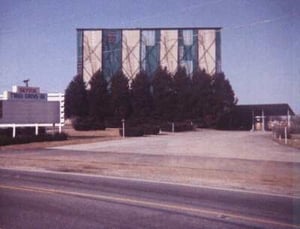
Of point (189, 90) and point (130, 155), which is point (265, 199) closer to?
point (130, 155)

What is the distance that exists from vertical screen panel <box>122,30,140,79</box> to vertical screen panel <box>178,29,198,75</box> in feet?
21.4

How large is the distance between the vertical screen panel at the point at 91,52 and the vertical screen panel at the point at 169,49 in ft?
32.5

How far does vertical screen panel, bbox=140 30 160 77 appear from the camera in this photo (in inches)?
3078

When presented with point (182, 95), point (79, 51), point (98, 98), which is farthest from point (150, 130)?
point (79, 51)

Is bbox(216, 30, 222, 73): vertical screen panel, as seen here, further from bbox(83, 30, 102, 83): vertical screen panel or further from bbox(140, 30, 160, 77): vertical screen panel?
bbox(83, 30, 102, 83): vertical screen panel

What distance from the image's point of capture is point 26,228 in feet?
27.8

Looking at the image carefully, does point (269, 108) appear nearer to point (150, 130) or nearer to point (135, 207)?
point (150, 130)

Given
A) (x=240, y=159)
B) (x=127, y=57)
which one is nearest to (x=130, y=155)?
(x=240, y=159)

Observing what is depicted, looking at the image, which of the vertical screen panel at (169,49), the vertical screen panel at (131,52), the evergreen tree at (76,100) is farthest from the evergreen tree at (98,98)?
the vertical screen panel at (169,49)

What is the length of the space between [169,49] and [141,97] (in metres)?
14.1

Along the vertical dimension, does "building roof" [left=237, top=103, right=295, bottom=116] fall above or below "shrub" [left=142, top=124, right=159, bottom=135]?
above

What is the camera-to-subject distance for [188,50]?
77875 millimetres

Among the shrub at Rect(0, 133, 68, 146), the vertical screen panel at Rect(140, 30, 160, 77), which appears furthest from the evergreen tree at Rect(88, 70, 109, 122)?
the shrub at Rect(0, 133, 68, 146)

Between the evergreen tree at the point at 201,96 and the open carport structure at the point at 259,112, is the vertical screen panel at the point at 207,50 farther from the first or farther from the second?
the evergreen tree at the point at 201,96
